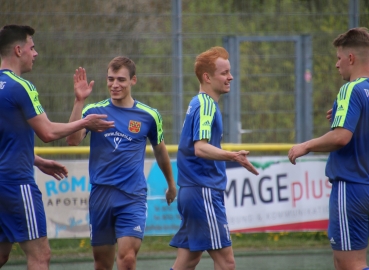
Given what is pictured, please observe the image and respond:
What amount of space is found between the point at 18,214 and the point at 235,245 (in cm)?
443

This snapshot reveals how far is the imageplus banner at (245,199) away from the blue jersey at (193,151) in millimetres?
3223

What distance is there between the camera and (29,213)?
5617 millimetres

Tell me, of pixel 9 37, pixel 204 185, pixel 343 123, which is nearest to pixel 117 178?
pixel 204 185

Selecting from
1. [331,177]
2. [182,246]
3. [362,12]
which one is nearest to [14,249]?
[182,246]

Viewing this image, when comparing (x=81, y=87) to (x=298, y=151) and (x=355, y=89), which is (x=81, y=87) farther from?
(x=355, y=89)

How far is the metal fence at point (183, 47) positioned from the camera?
947 centimetres

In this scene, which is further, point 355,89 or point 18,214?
point 18,214

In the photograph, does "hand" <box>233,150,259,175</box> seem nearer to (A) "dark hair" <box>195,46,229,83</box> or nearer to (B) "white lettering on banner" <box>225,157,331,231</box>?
(A) "dark hair" <box>195,46,229,83</box>

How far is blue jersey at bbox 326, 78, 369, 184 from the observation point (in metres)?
5.39

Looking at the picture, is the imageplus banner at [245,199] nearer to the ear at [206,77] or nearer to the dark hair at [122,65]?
the dark hair at [122,65]

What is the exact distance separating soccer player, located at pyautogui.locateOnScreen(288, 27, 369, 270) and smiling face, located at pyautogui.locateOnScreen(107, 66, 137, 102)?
5.50 feet

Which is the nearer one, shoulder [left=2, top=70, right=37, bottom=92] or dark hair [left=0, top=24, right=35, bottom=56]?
shoulder [left=2, top=70, right=37, bottom=92]

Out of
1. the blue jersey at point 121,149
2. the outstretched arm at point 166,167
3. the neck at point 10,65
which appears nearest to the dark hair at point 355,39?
the blue jersey at point 121,149

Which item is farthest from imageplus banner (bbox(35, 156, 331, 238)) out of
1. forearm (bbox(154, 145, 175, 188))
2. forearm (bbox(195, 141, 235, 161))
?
forearm (bbox(195, 141, 235, 161))
